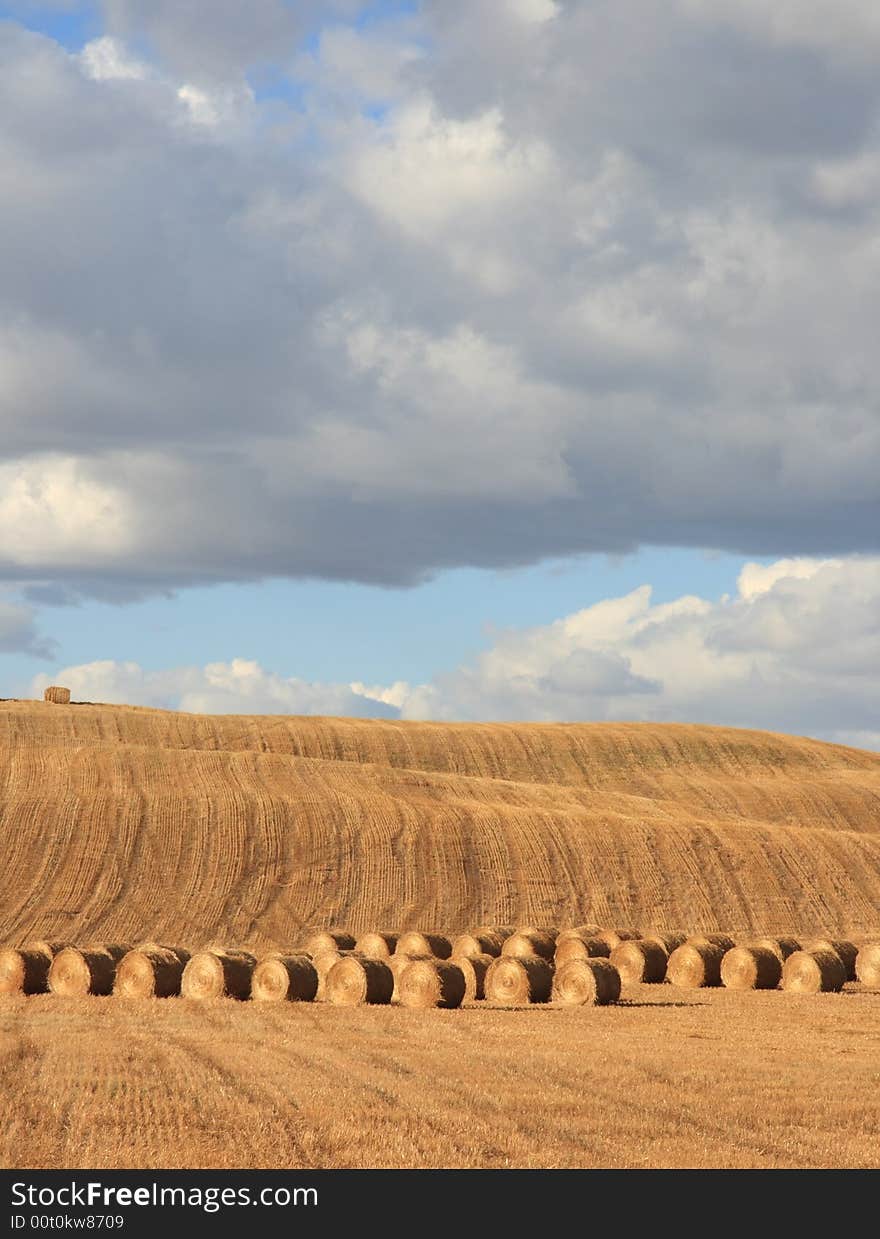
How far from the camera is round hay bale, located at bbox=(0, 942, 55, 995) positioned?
104 feet

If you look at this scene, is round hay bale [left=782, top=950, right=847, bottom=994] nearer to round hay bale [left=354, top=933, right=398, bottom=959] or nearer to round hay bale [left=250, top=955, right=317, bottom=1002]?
round hay bale [left=354, top=933, right=398, bottom=959]

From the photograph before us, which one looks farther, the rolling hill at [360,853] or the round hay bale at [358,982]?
the rolling hill at [360,853]

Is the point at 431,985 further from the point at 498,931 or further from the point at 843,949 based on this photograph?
the point at 843,949

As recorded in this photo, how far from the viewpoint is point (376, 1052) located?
21219mm

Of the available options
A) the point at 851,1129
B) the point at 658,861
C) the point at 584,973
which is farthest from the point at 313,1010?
the point at 658,861

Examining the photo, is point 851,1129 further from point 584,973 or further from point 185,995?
point 185,995

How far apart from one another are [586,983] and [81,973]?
10274 millimetres

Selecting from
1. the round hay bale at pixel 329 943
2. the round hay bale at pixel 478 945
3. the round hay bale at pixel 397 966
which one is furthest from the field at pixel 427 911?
the round hay bale at pixel 329 943

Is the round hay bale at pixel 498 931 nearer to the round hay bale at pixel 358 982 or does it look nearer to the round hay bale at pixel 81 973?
the round hay bale at pixel 358 982

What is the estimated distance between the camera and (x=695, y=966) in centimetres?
3544

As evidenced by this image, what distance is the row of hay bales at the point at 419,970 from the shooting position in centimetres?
3005

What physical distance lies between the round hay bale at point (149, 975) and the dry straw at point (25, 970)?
1655 millimetres

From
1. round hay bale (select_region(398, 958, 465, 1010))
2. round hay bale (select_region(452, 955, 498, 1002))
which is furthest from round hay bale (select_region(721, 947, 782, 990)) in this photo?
round hay bale (select_region(398, 958, 465, 1010))
